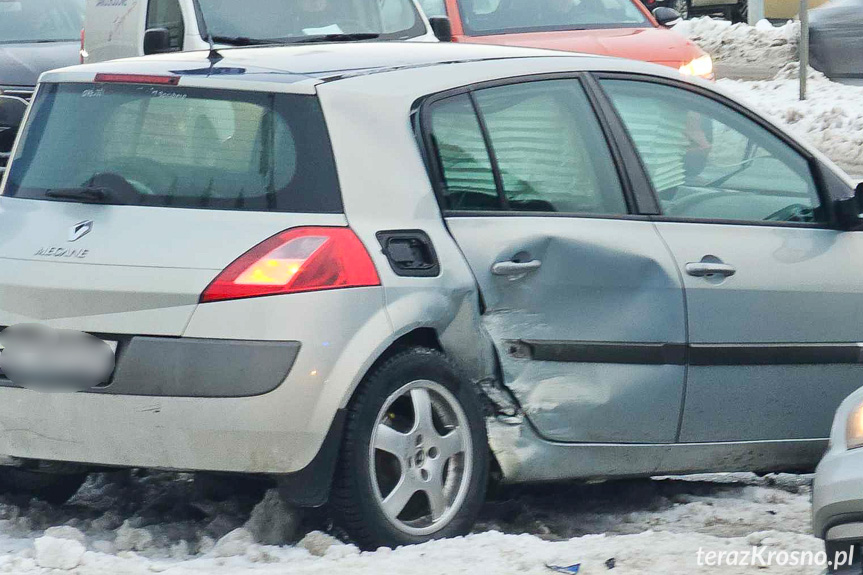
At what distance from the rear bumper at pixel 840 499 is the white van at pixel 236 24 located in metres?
6.52

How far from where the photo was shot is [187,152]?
4.62m

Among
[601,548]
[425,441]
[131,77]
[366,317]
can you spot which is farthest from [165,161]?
[601,548]

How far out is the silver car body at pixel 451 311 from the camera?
432cm

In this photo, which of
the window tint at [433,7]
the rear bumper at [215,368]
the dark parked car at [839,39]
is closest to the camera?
the rear bumper at [215,368]

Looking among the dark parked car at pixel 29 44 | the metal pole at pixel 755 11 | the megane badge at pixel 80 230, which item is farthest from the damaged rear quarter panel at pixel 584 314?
the metal pole at pixel 755 11

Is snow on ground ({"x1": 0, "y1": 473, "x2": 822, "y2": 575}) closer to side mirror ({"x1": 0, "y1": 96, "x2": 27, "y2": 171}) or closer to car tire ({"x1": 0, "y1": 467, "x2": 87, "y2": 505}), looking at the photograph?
car tire ({"x1": 0, "y1": 467, "x2": 87, "y2": 505})

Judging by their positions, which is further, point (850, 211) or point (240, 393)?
point (850, 211)

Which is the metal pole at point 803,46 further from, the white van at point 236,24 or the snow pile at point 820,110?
the white van at point 236,24

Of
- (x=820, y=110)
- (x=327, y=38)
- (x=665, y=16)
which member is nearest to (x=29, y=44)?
(x=327, y=38)

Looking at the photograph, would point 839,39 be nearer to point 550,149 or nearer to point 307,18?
point 307,18

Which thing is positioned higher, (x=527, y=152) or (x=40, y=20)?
(x=527, y=152)

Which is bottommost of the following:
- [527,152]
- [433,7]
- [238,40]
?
[433,7]

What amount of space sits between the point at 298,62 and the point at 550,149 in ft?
2.68

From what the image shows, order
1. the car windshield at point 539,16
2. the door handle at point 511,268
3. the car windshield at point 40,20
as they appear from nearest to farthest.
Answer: the door handle at point 511,268
the car windshield at point 539,16
the car windshield at point 40,20
